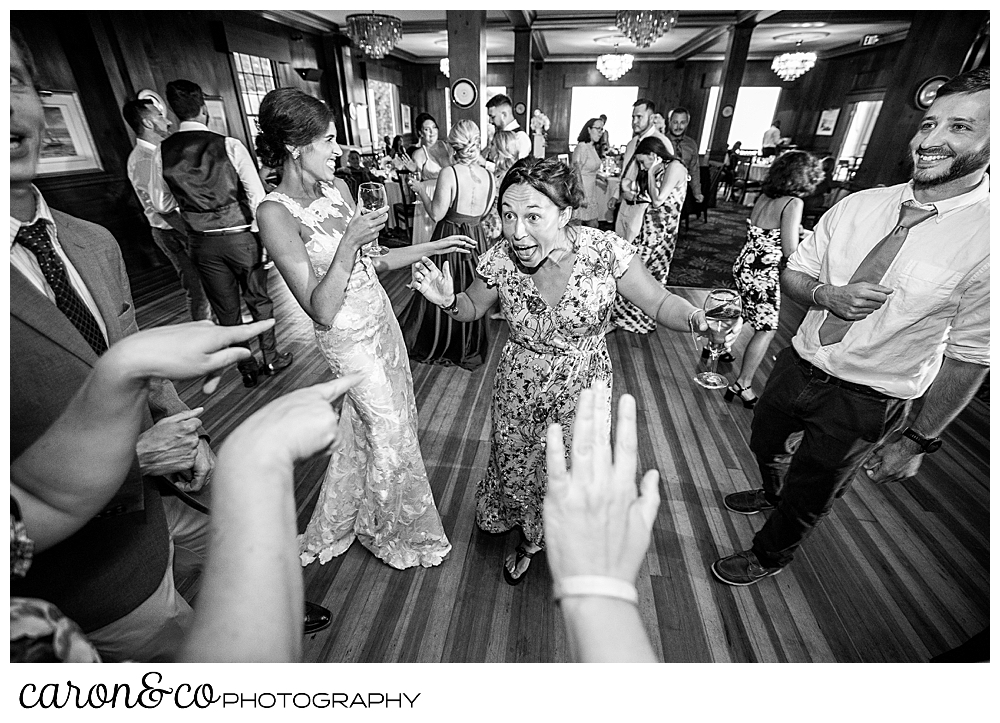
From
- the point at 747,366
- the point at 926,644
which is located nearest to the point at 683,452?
the point at 747,366

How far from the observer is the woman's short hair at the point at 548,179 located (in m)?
1.33

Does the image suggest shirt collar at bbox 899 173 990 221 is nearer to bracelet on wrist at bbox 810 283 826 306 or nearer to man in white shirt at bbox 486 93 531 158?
bracelet on wrist at bbox 810 283 826 306

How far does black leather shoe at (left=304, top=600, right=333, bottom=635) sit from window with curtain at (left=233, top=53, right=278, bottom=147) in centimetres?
742

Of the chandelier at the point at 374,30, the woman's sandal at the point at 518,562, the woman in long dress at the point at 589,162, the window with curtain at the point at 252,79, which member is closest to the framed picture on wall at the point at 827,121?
the woman in long dress at the point at 589,162

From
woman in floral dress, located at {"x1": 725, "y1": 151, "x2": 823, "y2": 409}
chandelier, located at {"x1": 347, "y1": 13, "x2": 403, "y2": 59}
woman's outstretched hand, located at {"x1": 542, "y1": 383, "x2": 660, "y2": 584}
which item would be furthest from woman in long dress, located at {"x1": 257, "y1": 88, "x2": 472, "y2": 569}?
chandelier, located at {"x1": 347, "y1": 13, "x2": 403, "y2": 59}

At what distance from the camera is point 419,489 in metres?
1.79

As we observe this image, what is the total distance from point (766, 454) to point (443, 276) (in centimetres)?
158

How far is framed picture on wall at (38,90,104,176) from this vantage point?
4.31 metres

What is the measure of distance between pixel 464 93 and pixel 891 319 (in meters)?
4.33

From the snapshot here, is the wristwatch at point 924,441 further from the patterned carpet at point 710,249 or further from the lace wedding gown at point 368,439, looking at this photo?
the patterned carpet at point 710,249

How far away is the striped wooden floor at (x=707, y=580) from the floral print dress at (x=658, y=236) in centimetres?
141

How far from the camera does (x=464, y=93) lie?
4.38 metres
